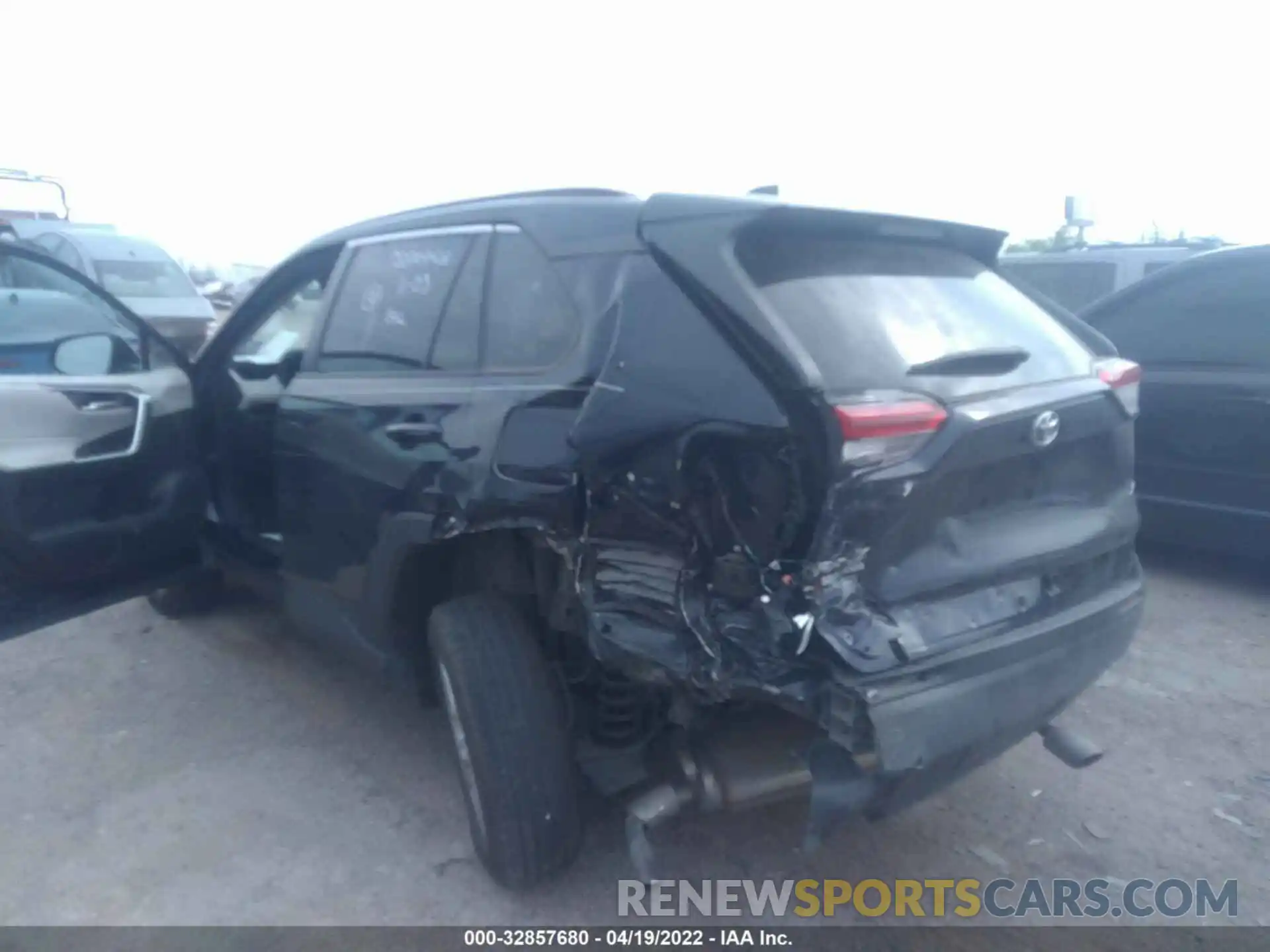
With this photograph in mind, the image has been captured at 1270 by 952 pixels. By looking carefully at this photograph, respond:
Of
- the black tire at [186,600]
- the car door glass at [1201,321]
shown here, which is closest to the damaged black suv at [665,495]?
the black tire at [186,600]

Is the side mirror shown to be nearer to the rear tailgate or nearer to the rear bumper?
the rear tailgate

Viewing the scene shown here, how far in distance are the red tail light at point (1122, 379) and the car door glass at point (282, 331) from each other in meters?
2.72

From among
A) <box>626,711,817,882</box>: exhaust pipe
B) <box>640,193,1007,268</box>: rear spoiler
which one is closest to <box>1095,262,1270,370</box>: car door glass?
<box>640,193,1007,268</box>: rear spoiler

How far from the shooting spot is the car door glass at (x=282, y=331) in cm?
409

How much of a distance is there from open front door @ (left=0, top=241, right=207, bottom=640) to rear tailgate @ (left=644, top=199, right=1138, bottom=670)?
223 centimetres

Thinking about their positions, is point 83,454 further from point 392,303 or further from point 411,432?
point 411,432

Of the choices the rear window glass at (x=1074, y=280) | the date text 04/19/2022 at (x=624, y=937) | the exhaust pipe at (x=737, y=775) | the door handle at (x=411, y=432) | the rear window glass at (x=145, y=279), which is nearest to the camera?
the exhaust pipe at (x=737, y=775)

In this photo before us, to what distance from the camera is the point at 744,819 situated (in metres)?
3.29

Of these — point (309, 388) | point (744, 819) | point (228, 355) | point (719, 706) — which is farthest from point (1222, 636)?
point (228, 355)

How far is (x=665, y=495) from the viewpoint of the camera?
240cm

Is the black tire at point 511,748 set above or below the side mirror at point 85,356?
below

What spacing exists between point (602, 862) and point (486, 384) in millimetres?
1465

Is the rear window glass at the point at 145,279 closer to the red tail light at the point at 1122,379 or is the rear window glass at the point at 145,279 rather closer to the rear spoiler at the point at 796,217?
the rear spoiler at the point at 796,217

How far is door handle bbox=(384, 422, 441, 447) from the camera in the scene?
118 inches
